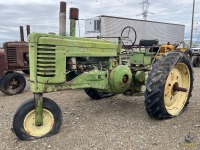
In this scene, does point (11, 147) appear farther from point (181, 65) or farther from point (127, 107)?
point (181, 65)

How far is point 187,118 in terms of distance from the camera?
481 cm

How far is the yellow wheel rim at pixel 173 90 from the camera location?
192 inches

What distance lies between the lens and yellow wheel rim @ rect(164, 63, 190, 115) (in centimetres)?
487

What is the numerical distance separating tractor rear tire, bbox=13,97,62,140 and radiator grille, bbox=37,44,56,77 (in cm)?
38

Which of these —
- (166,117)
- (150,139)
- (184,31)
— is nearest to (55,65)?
(150,139)

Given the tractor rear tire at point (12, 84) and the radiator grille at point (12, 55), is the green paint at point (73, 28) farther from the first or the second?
the radiator grille at point (12, 55)

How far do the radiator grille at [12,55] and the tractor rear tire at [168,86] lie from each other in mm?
5143

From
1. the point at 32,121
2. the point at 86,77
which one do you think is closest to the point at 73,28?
the point at 86,77

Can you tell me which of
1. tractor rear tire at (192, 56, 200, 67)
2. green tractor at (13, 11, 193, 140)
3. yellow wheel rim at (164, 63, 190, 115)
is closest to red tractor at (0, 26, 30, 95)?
green tractor at (13, 11, 193, 140)

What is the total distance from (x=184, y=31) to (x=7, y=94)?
2388cm

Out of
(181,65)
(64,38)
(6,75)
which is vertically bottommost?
(6,75)

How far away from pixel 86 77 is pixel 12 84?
3.93 meters

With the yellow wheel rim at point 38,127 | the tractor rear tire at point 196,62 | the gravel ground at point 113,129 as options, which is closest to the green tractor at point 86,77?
the yellow wheel rim at point 38,127

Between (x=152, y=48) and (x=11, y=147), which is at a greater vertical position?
(x=152, y=48)
